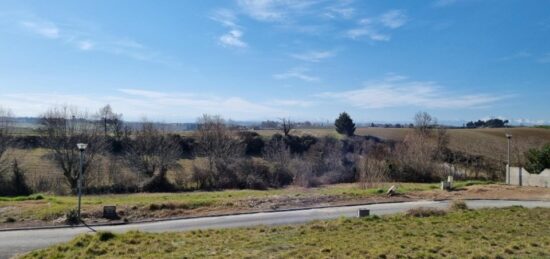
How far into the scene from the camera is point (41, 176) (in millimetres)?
40000

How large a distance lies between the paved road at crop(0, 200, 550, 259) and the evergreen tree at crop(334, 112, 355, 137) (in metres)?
54.1

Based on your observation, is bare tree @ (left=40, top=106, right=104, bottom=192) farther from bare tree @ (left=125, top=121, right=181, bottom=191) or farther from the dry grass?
the dry grass

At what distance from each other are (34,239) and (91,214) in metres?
3.82

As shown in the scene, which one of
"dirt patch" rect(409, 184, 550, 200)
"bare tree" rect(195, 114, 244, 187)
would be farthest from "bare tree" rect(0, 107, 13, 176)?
"dirt patch" rect(409, 184, 550, 200)

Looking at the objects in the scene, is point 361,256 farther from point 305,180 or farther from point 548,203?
point 305,180

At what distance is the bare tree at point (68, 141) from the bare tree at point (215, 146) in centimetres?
1171

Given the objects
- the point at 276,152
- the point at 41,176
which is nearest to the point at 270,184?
the point at 276,152

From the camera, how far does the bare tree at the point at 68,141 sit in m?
42.2

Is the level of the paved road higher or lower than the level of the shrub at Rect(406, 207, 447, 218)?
lower

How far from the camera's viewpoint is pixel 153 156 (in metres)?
49.1

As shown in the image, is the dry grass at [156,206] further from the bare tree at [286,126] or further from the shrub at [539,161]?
the bare tree at [286,126]

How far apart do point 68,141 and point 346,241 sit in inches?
1568

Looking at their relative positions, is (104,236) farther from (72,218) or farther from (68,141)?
(68,141)

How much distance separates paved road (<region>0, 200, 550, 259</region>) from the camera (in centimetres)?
1383
